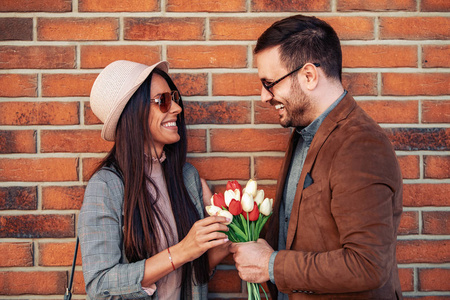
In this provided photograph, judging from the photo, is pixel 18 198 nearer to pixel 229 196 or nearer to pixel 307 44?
pixel 229 196

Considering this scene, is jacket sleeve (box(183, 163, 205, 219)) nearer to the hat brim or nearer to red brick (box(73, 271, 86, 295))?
the hat brim

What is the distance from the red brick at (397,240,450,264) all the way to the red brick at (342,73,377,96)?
98cm

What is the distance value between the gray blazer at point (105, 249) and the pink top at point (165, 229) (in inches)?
2.8

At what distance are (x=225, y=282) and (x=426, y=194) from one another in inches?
55.2

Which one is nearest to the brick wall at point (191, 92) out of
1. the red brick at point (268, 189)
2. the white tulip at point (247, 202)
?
the red brick at point (268, 189)

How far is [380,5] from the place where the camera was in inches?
91.5

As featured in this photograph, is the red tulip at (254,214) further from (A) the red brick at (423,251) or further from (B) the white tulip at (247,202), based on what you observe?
(A) the red brick at (423,251)

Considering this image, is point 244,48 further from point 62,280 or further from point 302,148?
point 62,280

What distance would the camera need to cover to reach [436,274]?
234cm

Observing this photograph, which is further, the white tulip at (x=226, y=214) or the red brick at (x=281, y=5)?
the red brick at (x=281, y=5)

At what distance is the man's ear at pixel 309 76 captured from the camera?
184cm

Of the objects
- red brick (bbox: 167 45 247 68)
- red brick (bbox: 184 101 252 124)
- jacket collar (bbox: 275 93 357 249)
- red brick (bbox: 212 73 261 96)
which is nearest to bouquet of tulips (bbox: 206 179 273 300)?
jacket collar (bbox: 275 93 357 249)

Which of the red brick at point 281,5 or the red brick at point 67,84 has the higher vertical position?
the red brick at point 281,5

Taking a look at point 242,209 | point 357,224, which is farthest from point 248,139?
point 357,224
